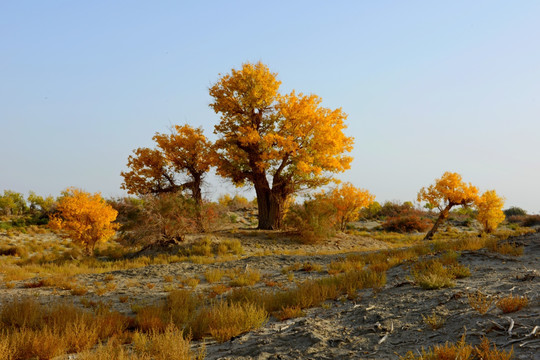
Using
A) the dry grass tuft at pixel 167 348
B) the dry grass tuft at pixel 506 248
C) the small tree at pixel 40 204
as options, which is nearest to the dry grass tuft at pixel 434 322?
the dry grass tuft at pixel 167 348

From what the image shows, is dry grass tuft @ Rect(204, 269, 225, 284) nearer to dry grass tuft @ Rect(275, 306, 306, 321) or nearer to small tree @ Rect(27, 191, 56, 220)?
dry grass tuft @ Rect(275, 306, 306, 321)

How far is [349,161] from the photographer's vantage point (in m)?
26.4

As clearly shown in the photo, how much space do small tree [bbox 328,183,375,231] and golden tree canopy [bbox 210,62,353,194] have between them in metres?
6.03

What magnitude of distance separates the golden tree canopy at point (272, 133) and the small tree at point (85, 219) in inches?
306

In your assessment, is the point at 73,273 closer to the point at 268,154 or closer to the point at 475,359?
the point at 268,154

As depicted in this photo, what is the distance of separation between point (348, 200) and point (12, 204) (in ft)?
127

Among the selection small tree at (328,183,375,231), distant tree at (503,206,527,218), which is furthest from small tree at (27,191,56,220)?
distant tree at (503,206,527,218)

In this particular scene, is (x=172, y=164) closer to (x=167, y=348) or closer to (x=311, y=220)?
(x=311, y=220)

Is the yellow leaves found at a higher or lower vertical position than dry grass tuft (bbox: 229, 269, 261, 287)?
higher


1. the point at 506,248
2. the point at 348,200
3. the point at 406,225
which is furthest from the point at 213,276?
the point at 406,225

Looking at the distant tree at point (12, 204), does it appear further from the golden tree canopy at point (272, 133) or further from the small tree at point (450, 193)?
the small tree at point (450, 193)

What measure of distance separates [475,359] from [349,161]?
22.3 m

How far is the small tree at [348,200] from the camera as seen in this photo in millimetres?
31609

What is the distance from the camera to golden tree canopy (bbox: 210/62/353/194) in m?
24.5
